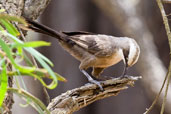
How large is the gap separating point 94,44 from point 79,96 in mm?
791

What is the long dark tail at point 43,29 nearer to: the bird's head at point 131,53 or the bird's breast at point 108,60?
the bird's breast at point 108,60

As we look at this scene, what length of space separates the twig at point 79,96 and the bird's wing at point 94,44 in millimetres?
601

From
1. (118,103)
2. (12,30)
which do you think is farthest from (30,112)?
(12,30)

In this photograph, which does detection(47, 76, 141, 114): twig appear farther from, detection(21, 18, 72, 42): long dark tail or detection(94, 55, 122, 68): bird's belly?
detection(94, 55, 122, 68): bird's belly

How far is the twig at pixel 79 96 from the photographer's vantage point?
1.36 m

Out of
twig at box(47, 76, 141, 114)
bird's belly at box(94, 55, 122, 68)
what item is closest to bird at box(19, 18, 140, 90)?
bird's belly at box(94, 55, 122, 68)

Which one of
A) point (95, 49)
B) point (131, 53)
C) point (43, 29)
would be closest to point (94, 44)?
point (95, 49)

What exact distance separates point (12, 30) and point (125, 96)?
3.78 metres

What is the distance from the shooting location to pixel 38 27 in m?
1.73

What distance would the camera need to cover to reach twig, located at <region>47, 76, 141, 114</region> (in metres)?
1.36

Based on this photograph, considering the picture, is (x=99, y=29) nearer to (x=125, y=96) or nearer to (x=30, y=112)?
(x=125, y=96)

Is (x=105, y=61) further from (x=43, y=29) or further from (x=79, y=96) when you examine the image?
(x=79, y=96)

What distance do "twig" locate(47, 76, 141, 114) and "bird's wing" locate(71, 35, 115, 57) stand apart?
60 cm

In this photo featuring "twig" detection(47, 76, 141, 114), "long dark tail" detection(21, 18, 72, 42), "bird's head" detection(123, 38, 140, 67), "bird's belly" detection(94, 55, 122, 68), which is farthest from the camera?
"bird's belly" detection(94, 55, 122, 68)
